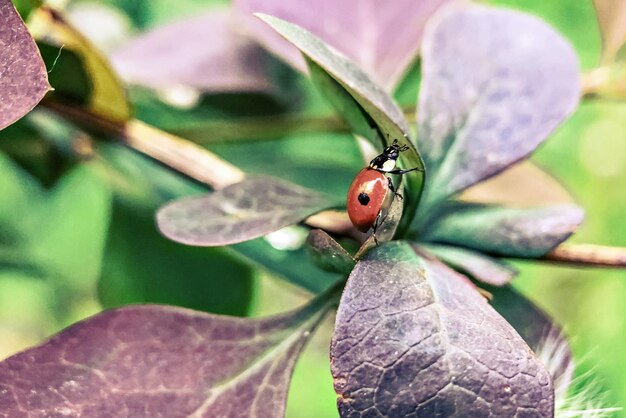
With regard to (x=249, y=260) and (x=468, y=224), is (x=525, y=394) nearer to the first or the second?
(x=468, y=224)

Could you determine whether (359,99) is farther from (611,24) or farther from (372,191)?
(611,24)

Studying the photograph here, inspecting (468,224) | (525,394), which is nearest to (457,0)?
(468,224)

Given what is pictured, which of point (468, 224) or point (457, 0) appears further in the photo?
point (457, 0)

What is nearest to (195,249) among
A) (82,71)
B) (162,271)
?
(162,271)

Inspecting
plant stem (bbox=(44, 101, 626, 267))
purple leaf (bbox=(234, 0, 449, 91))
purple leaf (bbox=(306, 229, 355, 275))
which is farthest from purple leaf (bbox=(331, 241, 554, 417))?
purple leaf (bbox=(234, 0, 449, 91))

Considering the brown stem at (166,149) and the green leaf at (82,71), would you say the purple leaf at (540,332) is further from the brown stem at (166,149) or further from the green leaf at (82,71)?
the green leaf at (82,71)

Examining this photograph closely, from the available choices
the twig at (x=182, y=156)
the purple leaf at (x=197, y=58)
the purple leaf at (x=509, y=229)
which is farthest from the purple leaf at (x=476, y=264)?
the purple leaf at (x=197, y=58)
